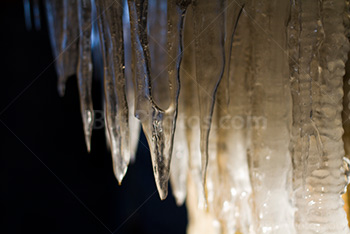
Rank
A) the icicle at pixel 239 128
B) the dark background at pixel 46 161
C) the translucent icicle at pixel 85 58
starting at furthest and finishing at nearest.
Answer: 1. the dark background at pixel 46 161
2. the translucent icicle at pixel 85 58
3. the icicle at pixel 239 128

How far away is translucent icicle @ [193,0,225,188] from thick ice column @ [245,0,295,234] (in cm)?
9

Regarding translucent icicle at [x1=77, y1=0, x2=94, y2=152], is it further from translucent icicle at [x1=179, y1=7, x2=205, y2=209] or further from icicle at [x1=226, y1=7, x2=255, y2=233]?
icicle at [x1=226, y1=7, x2=255, y2=233]

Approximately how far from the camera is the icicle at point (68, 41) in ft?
3.29

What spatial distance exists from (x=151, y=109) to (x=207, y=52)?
182 mm

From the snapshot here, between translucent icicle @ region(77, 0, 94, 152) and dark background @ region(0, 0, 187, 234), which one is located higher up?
translucent icicle @ region(77, 0, 94, 152)

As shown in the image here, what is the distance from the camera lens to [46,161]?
1753 millimetres

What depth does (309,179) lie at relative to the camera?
74cm

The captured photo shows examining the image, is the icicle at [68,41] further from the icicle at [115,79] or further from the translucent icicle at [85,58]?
the icicle at [115,79]

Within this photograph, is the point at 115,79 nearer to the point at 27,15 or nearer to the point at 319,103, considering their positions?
the point at 319,103

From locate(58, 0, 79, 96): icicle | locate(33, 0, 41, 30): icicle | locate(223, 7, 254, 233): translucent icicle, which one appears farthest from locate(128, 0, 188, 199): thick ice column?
locate(33, 0, 41, 30): icicle

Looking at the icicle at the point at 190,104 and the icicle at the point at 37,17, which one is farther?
the icicle at the point at 37,17

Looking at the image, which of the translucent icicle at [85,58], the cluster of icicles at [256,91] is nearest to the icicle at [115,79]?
the cluster of icicles at [256,91]

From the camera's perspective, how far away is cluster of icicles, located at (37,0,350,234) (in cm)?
71

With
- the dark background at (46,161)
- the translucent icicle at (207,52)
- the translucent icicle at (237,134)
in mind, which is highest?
the translucent icicle at (207,52)
